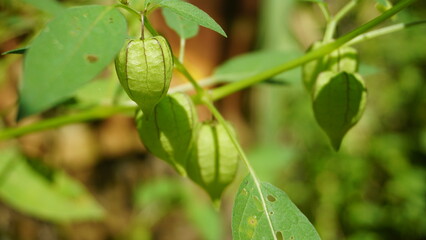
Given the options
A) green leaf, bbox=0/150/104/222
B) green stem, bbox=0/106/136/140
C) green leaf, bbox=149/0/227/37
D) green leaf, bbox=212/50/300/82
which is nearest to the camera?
green leaf, bbox=149/0/227/37

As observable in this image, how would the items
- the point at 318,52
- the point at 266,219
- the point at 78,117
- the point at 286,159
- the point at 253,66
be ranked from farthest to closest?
the point at 286,159, the point at 253,66, the point at 78,117, the point at 318,52, the point at 266,219

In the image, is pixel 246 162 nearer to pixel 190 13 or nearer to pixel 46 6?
pixel 190 13

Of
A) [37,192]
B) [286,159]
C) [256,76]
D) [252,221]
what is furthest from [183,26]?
[286,159]

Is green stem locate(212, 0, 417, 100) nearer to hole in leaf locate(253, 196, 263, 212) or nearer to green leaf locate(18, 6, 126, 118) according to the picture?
hole in leaf locate(253, 196, 263, 212)

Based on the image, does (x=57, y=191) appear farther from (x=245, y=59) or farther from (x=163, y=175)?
(x=163, y=175)

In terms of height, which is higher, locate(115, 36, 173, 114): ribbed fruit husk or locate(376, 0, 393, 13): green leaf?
locate(376, 0, 393, 13): green leaf

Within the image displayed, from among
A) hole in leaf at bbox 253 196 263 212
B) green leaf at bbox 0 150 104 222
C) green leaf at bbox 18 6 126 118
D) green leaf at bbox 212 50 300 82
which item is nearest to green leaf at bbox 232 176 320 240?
hole in leaf at bbox 253 196 263 212

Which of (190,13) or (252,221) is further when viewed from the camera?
(252,221)

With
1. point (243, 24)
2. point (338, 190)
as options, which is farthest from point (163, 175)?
point (243, 24)
